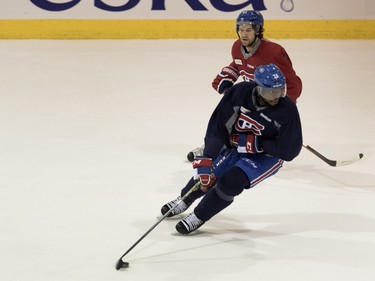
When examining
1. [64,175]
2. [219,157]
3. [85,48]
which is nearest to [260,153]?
[219,157]

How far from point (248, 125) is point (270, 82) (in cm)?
29

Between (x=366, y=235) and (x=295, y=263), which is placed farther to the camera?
(x=366, y=235)

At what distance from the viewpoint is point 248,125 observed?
12.5 feet

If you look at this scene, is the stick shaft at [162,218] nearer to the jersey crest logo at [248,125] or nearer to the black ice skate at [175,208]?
the black ice skate at [175,208]

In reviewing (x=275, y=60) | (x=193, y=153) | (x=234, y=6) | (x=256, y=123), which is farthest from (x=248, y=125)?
(x=234, y=6)

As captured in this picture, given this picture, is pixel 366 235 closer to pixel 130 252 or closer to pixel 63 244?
pixel 130 252

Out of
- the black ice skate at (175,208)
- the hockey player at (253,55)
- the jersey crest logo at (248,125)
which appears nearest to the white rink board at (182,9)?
the hockey player at (253,55)

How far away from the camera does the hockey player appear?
447cm

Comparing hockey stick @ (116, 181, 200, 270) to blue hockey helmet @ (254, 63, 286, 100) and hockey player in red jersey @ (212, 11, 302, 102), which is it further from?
hockey player in red jersey @ (212, 11, 302, 102)

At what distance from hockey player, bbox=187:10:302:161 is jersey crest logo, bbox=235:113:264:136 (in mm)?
786

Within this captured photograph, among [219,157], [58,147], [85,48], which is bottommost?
[85,48]

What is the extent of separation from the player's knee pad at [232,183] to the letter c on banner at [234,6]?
494cm

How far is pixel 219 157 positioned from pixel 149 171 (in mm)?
941

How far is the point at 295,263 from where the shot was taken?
357 cm
